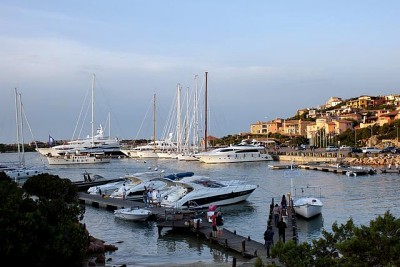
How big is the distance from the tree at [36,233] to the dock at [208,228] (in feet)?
19.5

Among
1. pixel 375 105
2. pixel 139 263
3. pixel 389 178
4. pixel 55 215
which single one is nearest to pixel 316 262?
→ pixel 55 215

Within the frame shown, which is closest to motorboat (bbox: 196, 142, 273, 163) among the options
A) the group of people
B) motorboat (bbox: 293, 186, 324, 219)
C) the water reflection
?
the water reflection

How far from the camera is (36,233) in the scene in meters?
15.7

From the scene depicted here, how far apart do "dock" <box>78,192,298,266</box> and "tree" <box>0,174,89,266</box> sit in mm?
5956

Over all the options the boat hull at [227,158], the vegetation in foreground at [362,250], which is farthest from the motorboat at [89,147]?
the vegetation in foreground at [362,250]

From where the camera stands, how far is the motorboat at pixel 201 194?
117 feet

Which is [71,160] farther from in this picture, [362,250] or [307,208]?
[362,250]

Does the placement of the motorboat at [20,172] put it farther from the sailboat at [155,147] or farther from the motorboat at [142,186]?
the sailboat at [155,147]

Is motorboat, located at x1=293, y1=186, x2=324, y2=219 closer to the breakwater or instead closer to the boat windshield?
the boat windshield

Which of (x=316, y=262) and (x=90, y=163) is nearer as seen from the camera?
(x=316, y=262)

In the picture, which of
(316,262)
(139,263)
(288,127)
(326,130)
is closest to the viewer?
(316,262)

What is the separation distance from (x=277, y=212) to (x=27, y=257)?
56.5 feet

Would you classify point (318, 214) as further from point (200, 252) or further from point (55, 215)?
point (55, 215)

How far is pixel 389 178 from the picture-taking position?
59156mm
